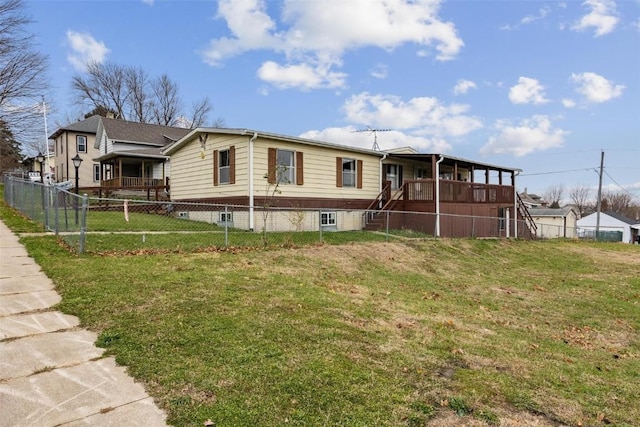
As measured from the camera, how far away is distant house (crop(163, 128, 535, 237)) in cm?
1351

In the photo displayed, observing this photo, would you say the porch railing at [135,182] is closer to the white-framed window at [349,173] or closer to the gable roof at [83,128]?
the gable roof at [83,128]

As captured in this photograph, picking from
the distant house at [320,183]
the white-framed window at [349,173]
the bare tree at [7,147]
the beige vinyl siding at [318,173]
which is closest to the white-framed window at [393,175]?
the distant house at [320,183]

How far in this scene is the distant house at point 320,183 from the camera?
13.5 metres

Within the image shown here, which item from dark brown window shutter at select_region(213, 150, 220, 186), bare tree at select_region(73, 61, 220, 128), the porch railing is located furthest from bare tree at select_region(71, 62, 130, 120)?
dark brown window shutter at select_region(213, 150, 220, 186)

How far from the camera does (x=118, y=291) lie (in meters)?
5.02

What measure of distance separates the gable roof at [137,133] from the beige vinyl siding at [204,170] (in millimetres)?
14041

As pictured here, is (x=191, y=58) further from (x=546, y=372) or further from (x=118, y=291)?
(x=546, y=372)

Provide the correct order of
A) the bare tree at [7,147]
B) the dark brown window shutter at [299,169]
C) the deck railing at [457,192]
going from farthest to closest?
the bare tree at [7,147], the deck railing at [457,192], the dark brown window shutter at [299,169]

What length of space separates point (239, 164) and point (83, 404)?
11.4m

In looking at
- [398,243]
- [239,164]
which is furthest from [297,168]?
[398,243]

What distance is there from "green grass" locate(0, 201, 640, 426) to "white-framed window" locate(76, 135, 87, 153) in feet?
89.5

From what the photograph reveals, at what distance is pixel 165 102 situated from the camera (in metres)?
49.0

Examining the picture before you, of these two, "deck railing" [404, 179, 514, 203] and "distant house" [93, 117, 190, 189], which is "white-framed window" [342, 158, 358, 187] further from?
"distant house" [93, 117, 190, 189]

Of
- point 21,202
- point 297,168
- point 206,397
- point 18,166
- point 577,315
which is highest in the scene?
point 18,166
